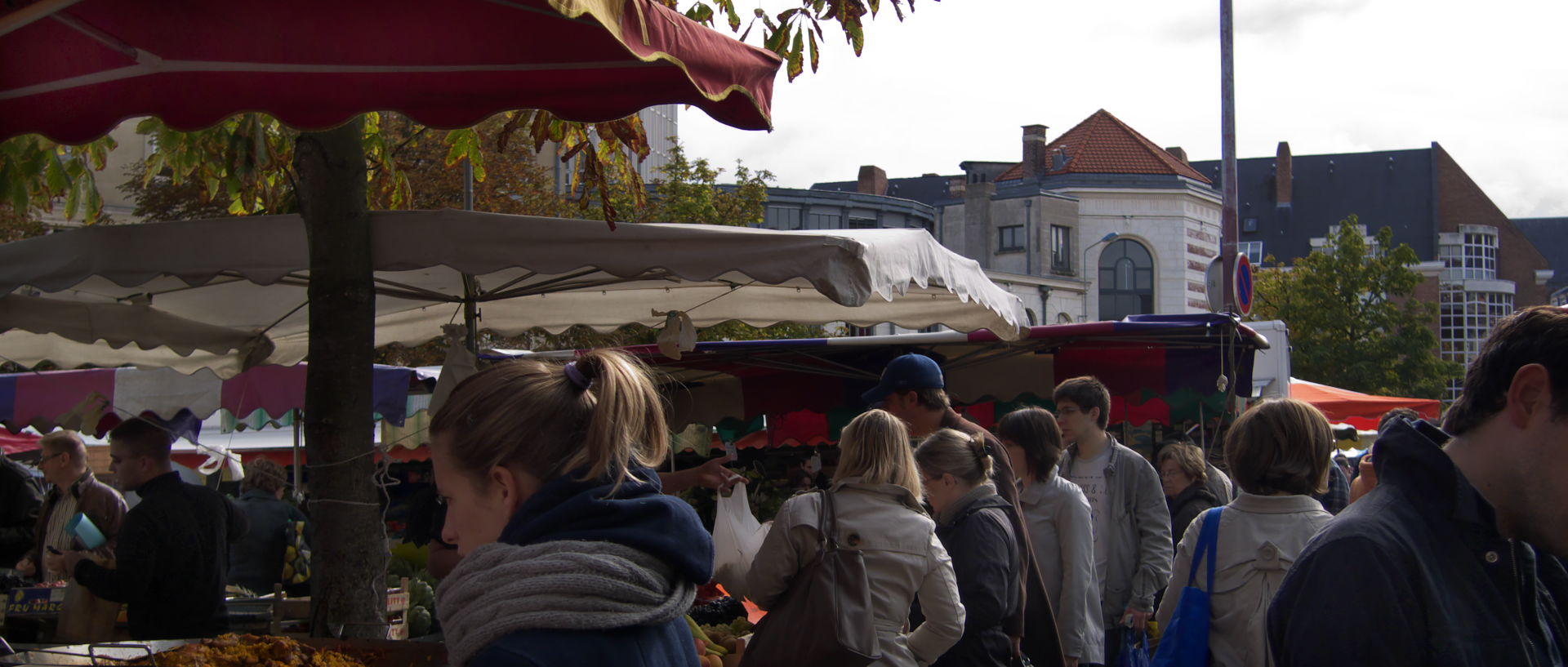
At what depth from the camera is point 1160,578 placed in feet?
17.4

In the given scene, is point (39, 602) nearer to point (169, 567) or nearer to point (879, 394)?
point (169, 567)

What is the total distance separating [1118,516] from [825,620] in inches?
97.1

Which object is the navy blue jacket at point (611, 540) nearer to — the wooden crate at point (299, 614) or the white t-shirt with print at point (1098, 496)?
the wooden crate at point (299, 614)

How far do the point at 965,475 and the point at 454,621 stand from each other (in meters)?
2.78

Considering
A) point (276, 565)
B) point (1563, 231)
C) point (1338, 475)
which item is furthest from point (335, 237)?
point (1563, 231)

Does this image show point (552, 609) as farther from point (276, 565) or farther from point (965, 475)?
point (276, 565)

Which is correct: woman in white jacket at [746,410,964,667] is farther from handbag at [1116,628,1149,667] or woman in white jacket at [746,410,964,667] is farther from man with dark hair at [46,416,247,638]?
man with dark hair at [46,416,247,638]

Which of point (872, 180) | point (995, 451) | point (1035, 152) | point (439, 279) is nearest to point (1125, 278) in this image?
point (1035, 152)

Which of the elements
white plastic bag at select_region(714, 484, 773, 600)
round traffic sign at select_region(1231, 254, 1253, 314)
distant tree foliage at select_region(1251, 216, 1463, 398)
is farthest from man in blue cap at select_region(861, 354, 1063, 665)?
distant tree foliage at select_region(1251, 216, 1463, 398)

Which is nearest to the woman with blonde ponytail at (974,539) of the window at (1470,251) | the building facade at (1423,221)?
the building facade at (1423,221)

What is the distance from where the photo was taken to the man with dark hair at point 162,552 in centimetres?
457

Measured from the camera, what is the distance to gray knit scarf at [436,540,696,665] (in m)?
1.51

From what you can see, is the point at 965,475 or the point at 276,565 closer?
the point at 965,475

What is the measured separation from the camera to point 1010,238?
53469mm
